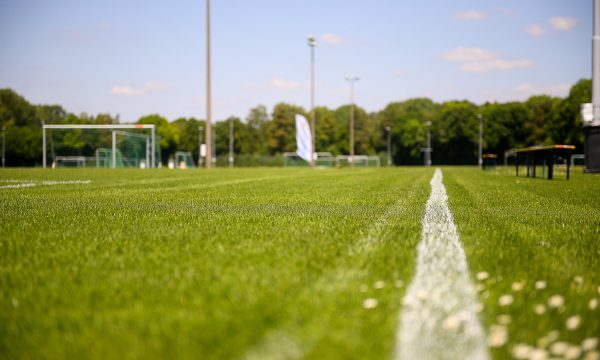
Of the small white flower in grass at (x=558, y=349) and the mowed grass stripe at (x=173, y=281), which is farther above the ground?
the mowed grass stripe at (x=173, y=281)

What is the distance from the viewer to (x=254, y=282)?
2561 mm

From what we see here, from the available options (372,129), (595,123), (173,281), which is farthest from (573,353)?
(372,129)

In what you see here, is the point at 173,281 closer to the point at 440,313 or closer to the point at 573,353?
the point at 440,313

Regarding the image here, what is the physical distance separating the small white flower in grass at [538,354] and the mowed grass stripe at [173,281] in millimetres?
441

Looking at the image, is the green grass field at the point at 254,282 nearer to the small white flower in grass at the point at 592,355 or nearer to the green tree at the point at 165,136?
the small white flower in grass at the point at 592,355

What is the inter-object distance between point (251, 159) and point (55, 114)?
49645mm

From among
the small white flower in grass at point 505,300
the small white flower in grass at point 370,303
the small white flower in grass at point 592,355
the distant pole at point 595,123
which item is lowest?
the small white flower in grass at point 592,355

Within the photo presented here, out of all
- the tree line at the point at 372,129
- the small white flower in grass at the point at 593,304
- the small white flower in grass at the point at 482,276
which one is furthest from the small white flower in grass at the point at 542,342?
the tree line at the point at 372,129

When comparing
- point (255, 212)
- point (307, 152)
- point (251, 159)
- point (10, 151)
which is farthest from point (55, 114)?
point (255, 212)

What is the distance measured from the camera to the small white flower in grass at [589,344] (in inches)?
70.7

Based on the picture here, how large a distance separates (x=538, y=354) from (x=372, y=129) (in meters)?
95.0

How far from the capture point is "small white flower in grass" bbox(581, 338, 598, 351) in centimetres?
179

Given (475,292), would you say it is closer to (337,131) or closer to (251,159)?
(251,159)

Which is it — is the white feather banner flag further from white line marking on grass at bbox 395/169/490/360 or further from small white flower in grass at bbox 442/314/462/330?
small white flower in grass at bbox 442/314/462/330
